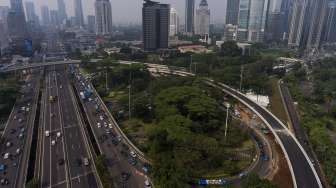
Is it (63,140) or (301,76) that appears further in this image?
(301,76)

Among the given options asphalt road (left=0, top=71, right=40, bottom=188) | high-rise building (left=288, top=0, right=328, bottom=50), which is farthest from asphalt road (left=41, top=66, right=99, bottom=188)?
high-rise building (left=288, top=0, right=328, bottom=50)

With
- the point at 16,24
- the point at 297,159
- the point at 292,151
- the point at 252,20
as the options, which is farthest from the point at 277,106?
the point at 16,24

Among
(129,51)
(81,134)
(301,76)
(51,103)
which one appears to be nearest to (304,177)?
(81,134)

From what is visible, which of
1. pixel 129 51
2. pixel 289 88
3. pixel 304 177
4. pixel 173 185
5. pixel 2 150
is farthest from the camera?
pixel 129 51

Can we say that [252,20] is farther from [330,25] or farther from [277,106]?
[277,106]

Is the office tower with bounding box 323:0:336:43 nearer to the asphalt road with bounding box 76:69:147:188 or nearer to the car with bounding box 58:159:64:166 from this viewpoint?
the asphalt road with bounding box 76:69:147:188

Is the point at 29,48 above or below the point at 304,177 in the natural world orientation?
above

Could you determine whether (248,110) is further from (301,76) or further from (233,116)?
(301,76)
